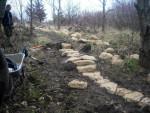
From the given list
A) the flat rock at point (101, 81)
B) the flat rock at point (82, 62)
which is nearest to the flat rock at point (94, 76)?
the flat rock at point (101, 81)

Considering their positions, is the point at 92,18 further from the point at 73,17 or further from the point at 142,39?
the point at 142,39

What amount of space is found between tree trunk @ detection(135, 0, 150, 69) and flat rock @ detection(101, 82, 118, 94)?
4.57 ft

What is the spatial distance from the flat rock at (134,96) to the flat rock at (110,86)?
390 mm

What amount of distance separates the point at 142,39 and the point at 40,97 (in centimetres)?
354

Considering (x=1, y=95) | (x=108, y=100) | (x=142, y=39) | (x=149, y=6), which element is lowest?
(x=108, y=100)

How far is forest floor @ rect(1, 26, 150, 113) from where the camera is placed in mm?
5129

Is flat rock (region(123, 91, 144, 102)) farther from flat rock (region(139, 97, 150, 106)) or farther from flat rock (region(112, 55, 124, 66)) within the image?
flat rock (region(112, 55, 124, 66))

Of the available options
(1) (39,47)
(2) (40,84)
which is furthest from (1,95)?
(1) (39,47)

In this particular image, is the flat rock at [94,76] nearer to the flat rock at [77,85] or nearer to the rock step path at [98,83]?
the rock step path at [98,83]

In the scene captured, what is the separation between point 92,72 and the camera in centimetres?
772

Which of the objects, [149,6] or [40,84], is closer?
[40,84]

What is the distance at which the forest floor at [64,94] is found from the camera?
202 inches

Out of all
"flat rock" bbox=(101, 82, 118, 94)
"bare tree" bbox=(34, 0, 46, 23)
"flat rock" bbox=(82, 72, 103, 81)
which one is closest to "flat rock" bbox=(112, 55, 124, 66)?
"flat rock" bbox=(82, 72, 103, 81)

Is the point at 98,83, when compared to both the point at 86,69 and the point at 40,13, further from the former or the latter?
the point at 40,13
